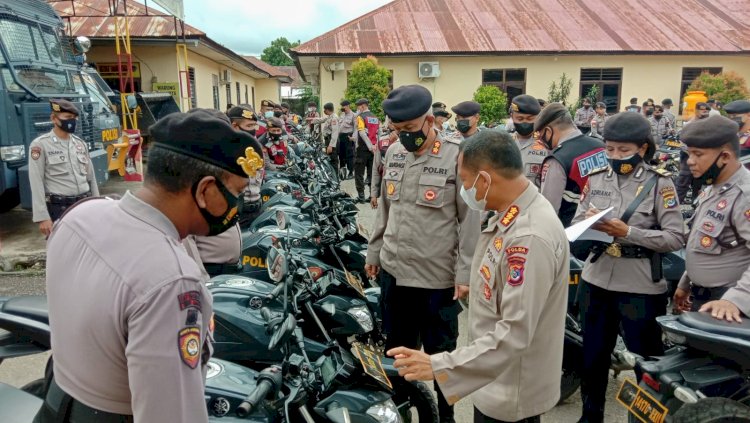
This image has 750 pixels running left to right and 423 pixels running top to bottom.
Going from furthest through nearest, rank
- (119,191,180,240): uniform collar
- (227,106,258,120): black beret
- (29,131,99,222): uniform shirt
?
(227,106,258,120): black beret → (29,131,99,222): uniform shirt → (119,191,180,240): uniform collar

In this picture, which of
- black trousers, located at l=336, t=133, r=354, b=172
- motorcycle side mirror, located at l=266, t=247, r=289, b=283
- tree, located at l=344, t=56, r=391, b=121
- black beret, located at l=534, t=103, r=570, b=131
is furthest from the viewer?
tree, located at l=344, t=56, r=391, b=121

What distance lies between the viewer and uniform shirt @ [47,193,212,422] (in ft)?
3.62

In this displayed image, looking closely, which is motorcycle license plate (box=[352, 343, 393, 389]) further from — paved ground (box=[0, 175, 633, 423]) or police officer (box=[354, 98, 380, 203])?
police officer (box=[354, 98, 380, 203])

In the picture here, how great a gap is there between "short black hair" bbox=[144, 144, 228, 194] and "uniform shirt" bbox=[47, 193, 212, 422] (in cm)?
6

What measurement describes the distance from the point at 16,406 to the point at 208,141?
1295mm

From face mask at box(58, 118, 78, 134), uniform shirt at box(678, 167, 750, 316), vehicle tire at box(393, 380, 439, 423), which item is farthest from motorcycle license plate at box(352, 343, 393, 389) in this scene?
face mask at box(58, 118, 78, 134)

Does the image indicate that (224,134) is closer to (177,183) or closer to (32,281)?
(177,183)

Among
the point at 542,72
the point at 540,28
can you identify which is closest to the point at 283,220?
the point at 542,72

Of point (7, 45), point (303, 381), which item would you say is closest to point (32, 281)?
point (7, 45)

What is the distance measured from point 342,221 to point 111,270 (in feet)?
12.6

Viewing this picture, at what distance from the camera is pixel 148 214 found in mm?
1225

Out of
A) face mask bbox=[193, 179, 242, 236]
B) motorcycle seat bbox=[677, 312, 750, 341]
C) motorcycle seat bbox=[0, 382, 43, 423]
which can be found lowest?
motorcycle seat bbox=[0, 382, 43, 423]

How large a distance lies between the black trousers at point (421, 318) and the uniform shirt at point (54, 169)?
12.6 ft

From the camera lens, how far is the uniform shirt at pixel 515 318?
176cm
